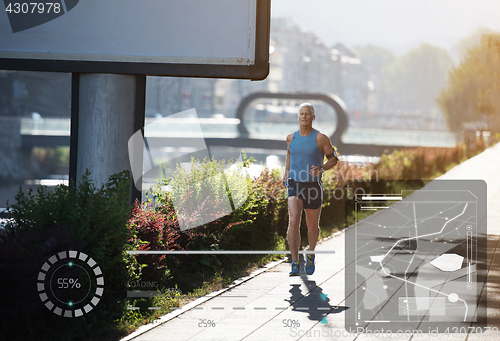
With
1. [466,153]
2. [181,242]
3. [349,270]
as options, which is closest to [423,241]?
[349,270]

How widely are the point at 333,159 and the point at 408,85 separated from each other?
166 meters

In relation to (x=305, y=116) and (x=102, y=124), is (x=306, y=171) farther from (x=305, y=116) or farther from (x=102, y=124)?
(x=102, y=124)

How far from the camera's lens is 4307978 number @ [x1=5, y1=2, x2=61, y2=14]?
6500 millimetres

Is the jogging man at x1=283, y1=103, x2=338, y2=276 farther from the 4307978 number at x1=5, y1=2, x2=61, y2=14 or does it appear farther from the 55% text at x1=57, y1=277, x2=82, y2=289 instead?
the 4307978 number at x1=5, y1=2, x2=61, y2=14

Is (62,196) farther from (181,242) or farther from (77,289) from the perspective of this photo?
(181,242)

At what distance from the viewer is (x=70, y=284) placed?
447cm

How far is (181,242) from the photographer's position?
6488 mm

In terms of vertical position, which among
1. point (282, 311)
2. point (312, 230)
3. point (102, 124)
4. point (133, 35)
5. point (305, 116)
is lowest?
point (282, 311)

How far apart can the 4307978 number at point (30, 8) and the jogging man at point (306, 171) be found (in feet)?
10.4

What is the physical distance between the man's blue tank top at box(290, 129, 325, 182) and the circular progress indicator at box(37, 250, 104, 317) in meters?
2.23

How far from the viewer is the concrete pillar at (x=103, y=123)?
6.59m

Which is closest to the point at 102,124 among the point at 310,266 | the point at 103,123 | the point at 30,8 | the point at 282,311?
the point at 103,123

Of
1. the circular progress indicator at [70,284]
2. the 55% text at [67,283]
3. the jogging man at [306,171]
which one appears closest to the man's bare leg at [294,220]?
the jogging man at [306,171]

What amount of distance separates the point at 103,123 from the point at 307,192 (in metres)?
2.54
